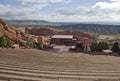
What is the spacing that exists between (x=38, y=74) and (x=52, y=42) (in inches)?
3018

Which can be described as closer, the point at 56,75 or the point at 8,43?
the point at 56,75

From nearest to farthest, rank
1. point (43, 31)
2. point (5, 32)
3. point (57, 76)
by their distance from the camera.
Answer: point (57, 76), point (5, 32), point (43, 31)

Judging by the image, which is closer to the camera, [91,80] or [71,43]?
[91,80]

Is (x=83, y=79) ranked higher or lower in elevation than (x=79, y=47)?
higher

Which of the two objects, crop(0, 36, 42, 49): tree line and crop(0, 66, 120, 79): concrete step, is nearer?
crop(0, 66, 120, 79): concrete step

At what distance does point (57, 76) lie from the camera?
945 centimetres

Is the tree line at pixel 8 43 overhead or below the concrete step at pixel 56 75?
below

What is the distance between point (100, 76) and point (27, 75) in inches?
126

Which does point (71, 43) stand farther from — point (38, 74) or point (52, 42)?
point (38, 74)

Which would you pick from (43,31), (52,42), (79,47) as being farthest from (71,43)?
(43,31)

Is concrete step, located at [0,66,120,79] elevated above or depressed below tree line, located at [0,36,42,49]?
above

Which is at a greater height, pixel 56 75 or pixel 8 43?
pixel 56 75

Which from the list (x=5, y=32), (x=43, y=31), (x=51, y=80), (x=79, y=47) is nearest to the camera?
(x=51, y=80)

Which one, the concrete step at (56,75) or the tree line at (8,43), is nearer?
the concrete step at (56,75)
